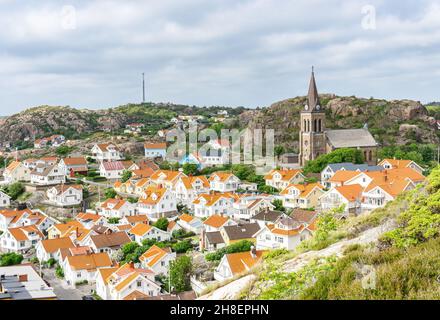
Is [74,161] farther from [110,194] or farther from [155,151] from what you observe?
[110,194]

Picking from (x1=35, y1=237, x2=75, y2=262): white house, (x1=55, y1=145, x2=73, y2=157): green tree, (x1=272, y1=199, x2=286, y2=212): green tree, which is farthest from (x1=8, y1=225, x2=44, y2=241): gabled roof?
(x1=55, y1=145, x2=73, y2=157): green tree

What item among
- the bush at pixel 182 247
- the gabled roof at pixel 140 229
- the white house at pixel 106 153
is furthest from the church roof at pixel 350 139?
the bush at pixel 182 247

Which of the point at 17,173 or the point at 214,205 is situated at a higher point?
the point at 17,173

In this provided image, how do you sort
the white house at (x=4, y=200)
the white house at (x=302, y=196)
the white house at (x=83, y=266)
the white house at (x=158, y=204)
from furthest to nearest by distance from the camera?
the white house at (x=4, y=200) → the white house at (x=158, y=204) → the white house at (x=302, y=196) → the white house at (x=83, y=266)

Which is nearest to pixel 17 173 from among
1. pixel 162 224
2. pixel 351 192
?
pixel 162 224

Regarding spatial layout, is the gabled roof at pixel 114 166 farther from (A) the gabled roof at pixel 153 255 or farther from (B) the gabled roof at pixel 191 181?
(A) the gabled roof at pixel 153 255

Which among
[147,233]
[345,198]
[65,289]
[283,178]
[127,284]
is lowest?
[65,289]
